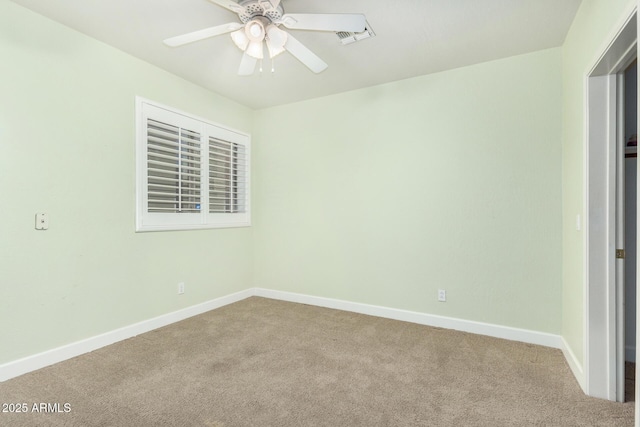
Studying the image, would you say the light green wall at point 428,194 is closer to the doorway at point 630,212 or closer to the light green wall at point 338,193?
the light green wall at point 338,193

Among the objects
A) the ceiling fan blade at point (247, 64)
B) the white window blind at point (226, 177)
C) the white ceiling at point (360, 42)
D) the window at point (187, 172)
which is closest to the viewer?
the white ceiling at point (360, 42)

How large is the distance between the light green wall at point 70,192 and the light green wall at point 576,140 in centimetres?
353

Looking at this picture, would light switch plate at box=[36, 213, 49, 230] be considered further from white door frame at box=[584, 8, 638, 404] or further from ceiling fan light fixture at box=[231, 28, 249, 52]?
white door frame at box=[584, 8, 638, 404]

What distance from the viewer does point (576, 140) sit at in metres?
2.23

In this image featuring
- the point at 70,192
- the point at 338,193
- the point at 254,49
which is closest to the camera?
the point at 254,49

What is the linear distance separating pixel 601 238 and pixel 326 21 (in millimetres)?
2162

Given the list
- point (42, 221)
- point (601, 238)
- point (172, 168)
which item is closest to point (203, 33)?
point (172, 168)

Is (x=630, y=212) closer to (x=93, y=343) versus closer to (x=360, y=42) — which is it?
(x=360, y=42)

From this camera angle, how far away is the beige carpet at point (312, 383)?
1.76 meters

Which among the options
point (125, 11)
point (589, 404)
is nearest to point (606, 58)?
point (589, 404)

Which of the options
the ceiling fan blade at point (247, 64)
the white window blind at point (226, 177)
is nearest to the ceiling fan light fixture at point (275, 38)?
the ceiling fan blade at point (247, 64)

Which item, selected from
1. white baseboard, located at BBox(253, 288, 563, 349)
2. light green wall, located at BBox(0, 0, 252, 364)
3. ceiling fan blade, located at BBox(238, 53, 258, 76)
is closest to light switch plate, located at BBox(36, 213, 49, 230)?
light green wall, located at BBox(0, 0, 252, 364)

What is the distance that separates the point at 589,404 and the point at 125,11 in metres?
4.08

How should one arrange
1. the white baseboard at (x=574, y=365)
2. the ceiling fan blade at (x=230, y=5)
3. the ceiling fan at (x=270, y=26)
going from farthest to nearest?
1. the white baseboard at (x=574, y=365)
2. the ceiling fan at (x=270, y=26)
3. the ceiling fan blade at (x=230, y=5)
